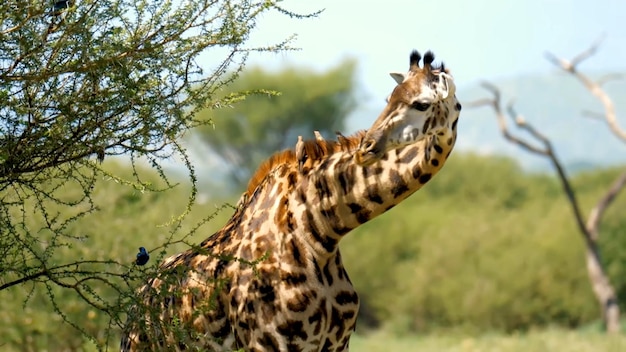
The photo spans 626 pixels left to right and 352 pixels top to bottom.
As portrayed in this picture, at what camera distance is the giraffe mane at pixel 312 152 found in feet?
17.4

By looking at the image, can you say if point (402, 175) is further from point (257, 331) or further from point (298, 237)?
point (257, 331)

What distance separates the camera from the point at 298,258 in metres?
5.24

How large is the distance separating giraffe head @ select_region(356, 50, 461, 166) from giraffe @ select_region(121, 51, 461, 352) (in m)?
0.01

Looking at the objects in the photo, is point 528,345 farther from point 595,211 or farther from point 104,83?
point 104,83

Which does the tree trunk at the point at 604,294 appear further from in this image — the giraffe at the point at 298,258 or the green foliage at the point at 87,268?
the giraffe at the point at 298,258

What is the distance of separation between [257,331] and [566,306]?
29631 millimetres

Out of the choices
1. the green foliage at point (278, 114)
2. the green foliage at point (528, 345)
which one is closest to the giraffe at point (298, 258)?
the green foliage at point (528, 345)

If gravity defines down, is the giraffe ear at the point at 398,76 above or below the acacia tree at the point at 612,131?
below

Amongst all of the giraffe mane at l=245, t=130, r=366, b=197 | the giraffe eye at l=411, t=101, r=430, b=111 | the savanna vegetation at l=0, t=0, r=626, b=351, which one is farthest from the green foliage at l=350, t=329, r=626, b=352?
the giraffe eye at l=411, t=101, r=430, b=111

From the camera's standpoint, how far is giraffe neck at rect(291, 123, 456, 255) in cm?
502

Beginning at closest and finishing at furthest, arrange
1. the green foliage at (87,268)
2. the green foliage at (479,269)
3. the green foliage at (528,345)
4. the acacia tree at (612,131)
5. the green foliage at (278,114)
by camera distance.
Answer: the green foliage at (87,268) → the green foliage at (528,345) → the acacia tree at (612,131) → the green foliage at (479,269) → the green foliage at (278,114)

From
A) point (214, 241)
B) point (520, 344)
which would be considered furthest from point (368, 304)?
point (214, 241)

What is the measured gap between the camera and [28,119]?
4.72 meters

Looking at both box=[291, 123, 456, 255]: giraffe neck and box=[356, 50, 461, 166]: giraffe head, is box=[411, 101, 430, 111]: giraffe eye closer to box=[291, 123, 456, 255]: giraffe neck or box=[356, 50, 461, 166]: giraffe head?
box=[356, 50, 461, 166]: giraffe head
